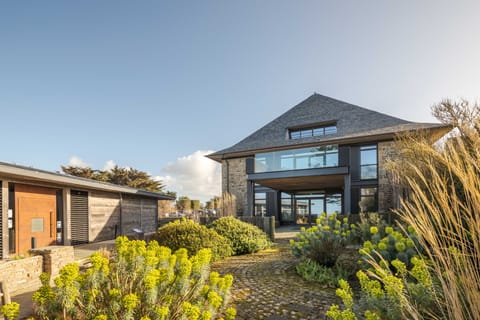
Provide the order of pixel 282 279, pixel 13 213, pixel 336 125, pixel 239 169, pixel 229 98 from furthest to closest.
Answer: pixel 239 169 < pixel 336 125 < pixel 229 98 < pixel 13 213 < pixel 282 279

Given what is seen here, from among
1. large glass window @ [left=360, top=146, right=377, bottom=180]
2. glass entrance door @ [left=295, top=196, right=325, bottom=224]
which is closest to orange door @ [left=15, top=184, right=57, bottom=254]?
large glass window @ [left=360, top=146, right=377, bottom=180]

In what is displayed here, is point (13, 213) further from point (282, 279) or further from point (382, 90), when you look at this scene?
point (382, 90)

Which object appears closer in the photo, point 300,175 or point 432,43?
point 432,43

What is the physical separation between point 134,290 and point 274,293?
7.47 feet

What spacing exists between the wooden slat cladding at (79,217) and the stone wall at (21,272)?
15.1 ft

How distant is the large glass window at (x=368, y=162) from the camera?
11.4m

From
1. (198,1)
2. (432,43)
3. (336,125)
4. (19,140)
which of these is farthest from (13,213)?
(336,125)

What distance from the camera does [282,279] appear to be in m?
4.45

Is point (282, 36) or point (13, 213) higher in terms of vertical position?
point (282, 36)

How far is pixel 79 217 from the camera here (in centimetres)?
902

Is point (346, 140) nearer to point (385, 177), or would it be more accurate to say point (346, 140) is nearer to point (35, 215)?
point (385, 177)

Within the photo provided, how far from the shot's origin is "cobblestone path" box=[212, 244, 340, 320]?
306 cm

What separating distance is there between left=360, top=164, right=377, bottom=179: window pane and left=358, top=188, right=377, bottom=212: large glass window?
1.94ft

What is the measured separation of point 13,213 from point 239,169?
1006cm
